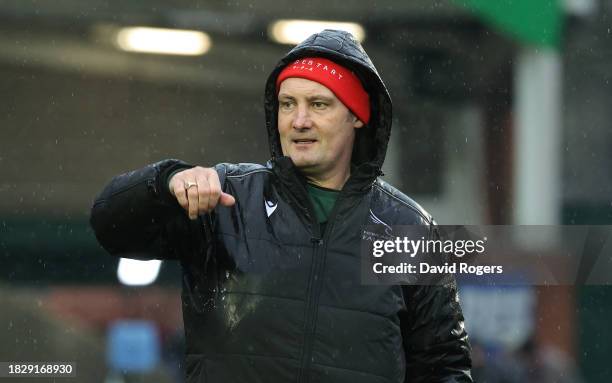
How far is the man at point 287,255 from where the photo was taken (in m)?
2.27

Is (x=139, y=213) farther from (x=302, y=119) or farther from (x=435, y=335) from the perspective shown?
(x=435, y=335)

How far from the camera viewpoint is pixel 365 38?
660 centimetres

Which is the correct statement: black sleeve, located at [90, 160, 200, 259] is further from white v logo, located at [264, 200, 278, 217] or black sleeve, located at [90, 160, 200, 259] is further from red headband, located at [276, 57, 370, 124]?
red headband, located at [276, 57, 370, 124]

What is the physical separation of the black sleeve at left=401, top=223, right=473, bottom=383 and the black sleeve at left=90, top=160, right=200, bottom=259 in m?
0.56

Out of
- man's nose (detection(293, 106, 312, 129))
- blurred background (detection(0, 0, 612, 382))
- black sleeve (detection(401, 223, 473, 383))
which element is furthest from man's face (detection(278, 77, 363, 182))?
blurred background (detection(0, 0, 612, 382))

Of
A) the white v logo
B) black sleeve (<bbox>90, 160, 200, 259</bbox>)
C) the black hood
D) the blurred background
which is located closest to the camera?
black sleeve (<bbox>90, 160, 200, 259</bbox>)

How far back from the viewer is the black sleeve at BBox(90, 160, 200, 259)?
222 cm

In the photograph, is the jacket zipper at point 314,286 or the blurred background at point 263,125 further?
the blurred background at point 263,125

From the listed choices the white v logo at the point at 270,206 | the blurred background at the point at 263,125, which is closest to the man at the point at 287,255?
the white v logo at the point at 270,206

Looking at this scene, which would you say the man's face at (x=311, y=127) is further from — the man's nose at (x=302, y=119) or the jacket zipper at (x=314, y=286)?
the jacket zipper at (x=314, y=286)

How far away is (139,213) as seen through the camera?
7.32ft

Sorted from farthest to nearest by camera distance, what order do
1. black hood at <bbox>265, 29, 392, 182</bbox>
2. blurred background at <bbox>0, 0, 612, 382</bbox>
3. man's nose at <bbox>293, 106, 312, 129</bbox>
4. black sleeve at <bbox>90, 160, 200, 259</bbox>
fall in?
blurred background at <bbox>0, 0, 612, 382</bbox> < black hood at <bbox>265, 29, 392, 182</bbox> < man's nose at <bbox>293, 106, 312, 129</bbox> < black sleeve at <bbox>90, 160, 200, 259</bbox>

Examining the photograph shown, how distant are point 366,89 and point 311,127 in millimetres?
308

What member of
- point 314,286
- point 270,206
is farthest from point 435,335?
point 270,206
